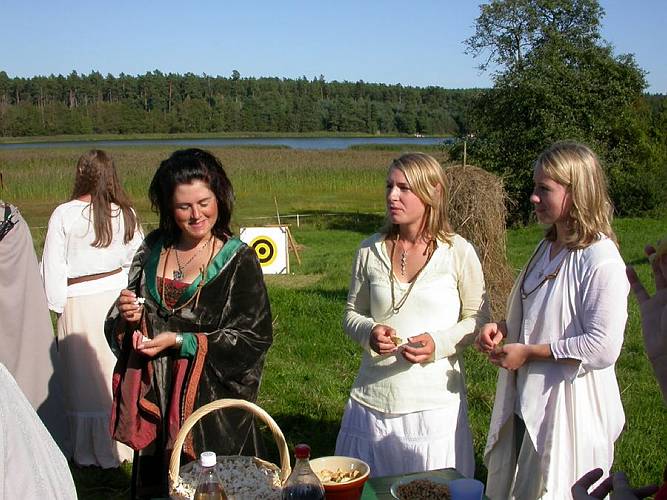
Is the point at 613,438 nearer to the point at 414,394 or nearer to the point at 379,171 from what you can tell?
the point at 414,394

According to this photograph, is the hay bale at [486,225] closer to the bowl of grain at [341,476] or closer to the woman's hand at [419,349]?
the woman's hand at [419,349]

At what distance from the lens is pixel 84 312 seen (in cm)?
525

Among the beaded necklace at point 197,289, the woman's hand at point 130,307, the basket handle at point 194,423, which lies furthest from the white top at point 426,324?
the woman's hand at point 130,307

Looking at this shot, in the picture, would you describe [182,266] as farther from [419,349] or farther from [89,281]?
[89,281]

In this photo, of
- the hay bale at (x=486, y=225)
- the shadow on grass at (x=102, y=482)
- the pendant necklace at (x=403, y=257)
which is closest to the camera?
the pendant necklace at (x=403, y=257)

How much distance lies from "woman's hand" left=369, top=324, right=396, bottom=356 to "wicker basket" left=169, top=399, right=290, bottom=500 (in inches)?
28.8

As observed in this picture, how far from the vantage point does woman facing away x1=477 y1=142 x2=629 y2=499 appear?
297 cm

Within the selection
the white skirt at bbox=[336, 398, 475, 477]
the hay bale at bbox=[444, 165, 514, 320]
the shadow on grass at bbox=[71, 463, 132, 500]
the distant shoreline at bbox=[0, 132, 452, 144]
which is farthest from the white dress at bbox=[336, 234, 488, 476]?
the distant shoreline at bbox=[0, 132, 452, 144]

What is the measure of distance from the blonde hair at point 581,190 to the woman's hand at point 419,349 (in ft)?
2.32

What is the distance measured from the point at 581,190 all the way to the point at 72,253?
11.6 ft

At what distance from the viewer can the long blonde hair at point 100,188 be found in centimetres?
512

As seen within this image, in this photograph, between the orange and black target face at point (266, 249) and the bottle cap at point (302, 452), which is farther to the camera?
the orange and black target face at point (266, 249)

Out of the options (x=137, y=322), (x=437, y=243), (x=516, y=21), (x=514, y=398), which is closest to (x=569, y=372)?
(x=514, y=398)

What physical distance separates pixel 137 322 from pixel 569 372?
1.82 metres
